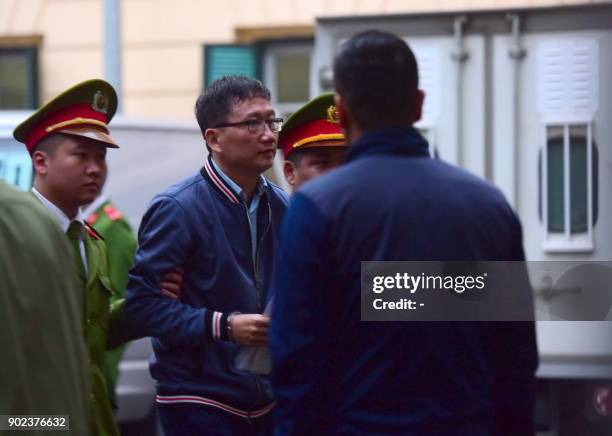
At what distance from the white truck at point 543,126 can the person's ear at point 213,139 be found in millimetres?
3503

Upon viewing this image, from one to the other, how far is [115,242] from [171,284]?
2219 mm

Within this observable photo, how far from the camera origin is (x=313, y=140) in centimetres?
456

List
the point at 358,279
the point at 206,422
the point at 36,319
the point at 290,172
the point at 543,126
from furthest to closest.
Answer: the point at 543,126 → the point at 290,172 → the point at 206,422 → the point at 358,279 → the point at 36,319

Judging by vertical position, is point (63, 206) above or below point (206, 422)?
above

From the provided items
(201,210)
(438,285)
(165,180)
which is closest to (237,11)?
(165,180)

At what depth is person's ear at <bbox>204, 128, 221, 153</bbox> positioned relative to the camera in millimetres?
4375

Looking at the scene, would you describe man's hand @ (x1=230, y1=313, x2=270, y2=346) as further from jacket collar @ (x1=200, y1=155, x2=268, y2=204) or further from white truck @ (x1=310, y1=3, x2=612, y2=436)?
white truck @ (x1=310, y1=3, x2=612, y2=436)

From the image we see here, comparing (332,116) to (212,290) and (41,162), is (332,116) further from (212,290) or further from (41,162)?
(41,162)

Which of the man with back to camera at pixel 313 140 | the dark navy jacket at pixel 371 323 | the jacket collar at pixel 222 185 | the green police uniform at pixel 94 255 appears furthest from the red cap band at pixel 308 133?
the dark navy jacket at pixel 371 323

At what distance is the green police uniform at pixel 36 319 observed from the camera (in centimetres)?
285

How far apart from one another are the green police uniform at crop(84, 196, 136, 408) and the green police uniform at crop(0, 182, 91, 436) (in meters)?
3.06

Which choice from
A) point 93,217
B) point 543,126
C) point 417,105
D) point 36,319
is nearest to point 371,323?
point 417,105

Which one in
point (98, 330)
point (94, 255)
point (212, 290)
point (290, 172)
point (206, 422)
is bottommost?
point (206, 422)

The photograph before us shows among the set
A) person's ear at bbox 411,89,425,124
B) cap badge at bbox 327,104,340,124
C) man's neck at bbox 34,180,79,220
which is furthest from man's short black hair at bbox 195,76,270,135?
person's ear at bbox 411,89,425,124
